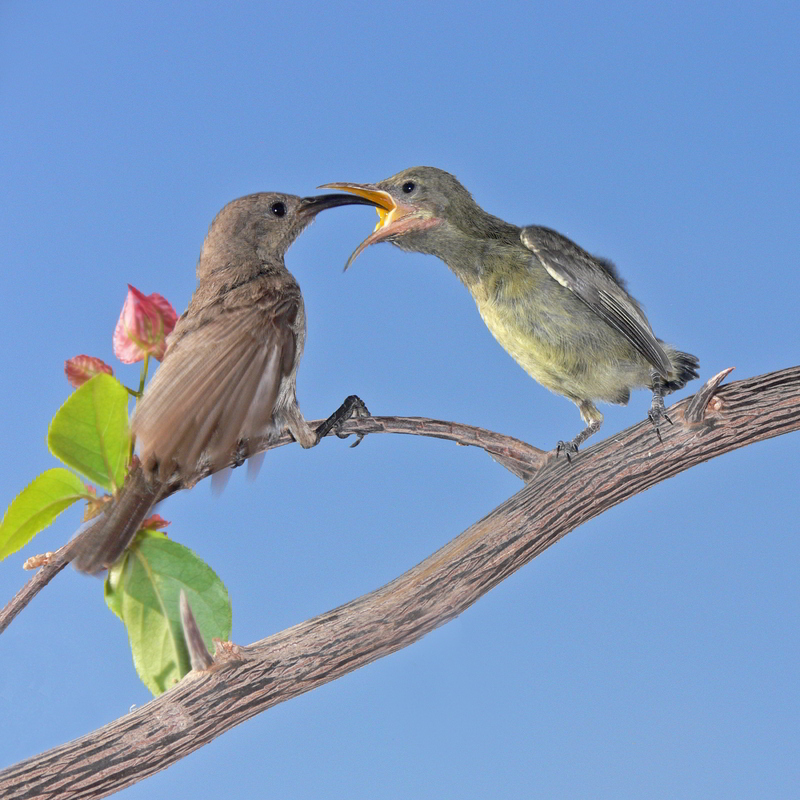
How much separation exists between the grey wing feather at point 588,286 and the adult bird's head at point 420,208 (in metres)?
0.22

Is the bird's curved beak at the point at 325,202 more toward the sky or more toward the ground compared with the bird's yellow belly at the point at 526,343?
more toward the sky

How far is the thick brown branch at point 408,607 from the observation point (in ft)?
6.29

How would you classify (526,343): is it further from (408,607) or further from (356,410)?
(408,607)

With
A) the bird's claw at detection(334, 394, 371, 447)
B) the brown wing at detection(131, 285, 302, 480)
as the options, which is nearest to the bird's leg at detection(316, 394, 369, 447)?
the bird's claw at detection(334, 394, 371, 447)

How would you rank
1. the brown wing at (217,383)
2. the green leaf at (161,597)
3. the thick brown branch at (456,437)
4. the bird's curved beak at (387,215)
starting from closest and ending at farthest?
the brown wing at (217,383) < the green leaf at (161,597) < the thick brown branch at (456,437) < the bird's curved beak at (387,215)

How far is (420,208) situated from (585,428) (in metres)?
0.88

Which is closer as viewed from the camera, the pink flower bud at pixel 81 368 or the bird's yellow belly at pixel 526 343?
the pink flower bud at pixel 81 368

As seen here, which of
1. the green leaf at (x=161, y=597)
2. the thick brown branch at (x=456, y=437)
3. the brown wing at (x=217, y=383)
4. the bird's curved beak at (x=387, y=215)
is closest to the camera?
the brown wing at (x=217, y=383)

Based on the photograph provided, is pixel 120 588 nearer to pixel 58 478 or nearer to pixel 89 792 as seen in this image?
pixel 58 478

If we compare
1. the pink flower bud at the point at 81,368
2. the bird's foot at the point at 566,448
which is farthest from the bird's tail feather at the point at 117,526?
the bird's foot at the point at 566,448

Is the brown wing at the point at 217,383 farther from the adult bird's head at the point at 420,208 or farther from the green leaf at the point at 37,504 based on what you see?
the adult bird's head at the point at 420,208

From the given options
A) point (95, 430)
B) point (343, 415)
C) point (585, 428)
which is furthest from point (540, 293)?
point (95, 430)

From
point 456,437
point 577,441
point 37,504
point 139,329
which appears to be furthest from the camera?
point 577,441

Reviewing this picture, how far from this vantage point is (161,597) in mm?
2039
